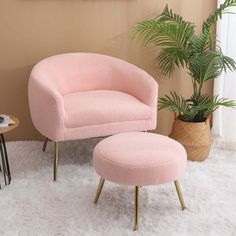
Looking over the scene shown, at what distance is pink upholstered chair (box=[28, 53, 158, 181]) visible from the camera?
2.92 m

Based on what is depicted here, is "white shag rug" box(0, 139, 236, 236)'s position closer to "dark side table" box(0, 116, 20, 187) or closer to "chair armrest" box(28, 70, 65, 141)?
"dark side table" box(0, 116, 20, 187)

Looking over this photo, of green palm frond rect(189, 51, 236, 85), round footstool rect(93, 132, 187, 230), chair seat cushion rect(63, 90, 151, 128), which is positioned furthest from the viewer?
green palm frond rect(189, 51, 236, 85)

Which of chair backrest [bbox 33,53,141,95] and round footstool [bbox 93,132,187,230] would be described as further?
chair backrest [bbox 33,53,141,95]

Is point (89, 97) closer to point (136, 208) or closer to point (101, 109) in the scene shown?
point (101, 109)

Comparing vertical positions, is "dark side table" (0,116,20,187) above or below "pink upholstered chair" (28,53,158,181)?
below

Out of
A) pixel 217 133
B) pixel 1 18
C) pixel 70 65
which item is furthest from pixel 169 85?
pixel 1 18

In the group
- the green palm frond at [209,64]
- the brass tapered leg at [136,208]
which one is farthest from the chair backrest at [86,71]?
the brass tapered leg at [136,208]

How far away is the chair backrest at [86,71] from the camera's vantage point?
3.34m

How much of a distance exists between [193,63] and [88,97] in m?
0.85

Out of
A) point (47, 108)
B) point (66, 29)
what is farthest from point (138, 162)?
point (66, 29)

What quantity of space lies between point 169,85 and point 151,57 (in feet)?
1.00

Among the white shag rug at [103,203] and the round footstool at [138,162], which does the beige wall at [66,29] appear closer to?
the white shag rug at [103,203]

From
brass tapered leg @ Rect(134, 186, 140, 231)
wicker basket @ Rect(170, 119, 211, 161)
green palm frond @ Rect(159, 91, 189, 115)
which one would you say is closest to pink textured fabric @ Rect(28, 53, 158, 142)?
green palm frond @ Rect(159, 91, 189, 115)

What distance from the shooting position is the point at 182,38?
10.6 feet
